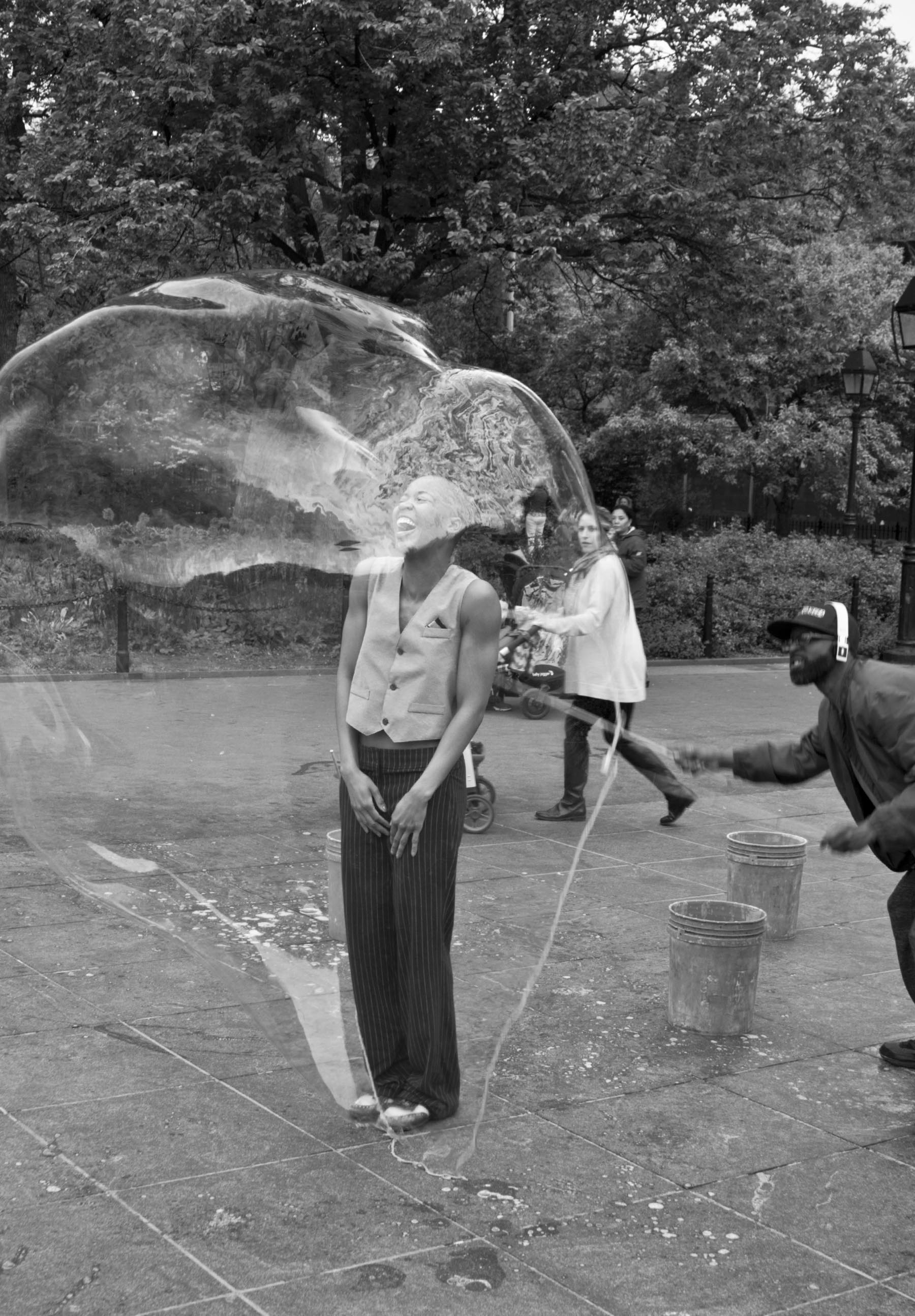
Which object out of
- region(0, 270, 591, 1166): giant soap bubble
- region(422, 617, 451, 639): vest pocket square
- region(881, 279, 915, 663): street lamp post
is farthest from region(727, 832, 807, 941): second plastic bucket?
region(881, 279, 915, 663): street lamp post

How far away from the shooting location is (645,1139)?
4098 mm

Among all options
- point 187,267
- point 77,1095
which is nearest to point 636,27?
point 187,267

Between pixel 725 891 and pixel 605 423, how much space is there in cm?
2316

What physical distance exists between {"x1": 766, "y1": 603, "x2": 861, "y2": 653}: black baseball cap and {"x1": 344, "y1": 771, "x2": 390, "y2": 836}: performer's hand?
123 centimetres

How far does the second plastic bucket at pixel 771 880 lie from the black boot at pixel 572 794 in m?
2.11

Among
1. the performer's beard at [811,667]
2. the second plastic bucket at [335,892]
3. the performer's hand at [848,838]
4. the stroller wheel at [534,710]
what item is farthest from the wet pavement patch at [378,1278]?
A: the stroller wheel at [534,710]

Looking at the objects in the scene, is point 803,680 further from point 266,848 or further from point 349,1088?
point 266,848

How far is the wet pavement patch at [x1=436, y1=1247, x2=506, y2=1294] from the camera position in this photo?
3.25 m

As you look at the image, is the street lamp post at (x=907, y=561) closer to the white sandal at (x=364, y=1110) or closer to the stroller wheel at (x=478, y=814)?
the stroller wheel at (x=478, y=814)

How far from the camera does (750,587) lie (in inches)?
763

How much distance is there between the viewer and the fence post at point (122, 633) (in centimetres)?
619

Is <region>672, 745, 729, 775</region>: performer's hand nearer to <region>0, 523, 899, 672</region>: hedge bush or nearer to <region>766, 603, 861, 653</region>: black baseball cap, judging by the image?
<region>766, 603, 861, 653</region>: black baseball cap

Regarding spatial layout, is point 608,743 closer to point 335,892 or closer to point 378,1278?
point 335,892

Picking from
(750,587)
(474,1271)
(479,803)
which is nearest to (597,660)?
(479,803)
